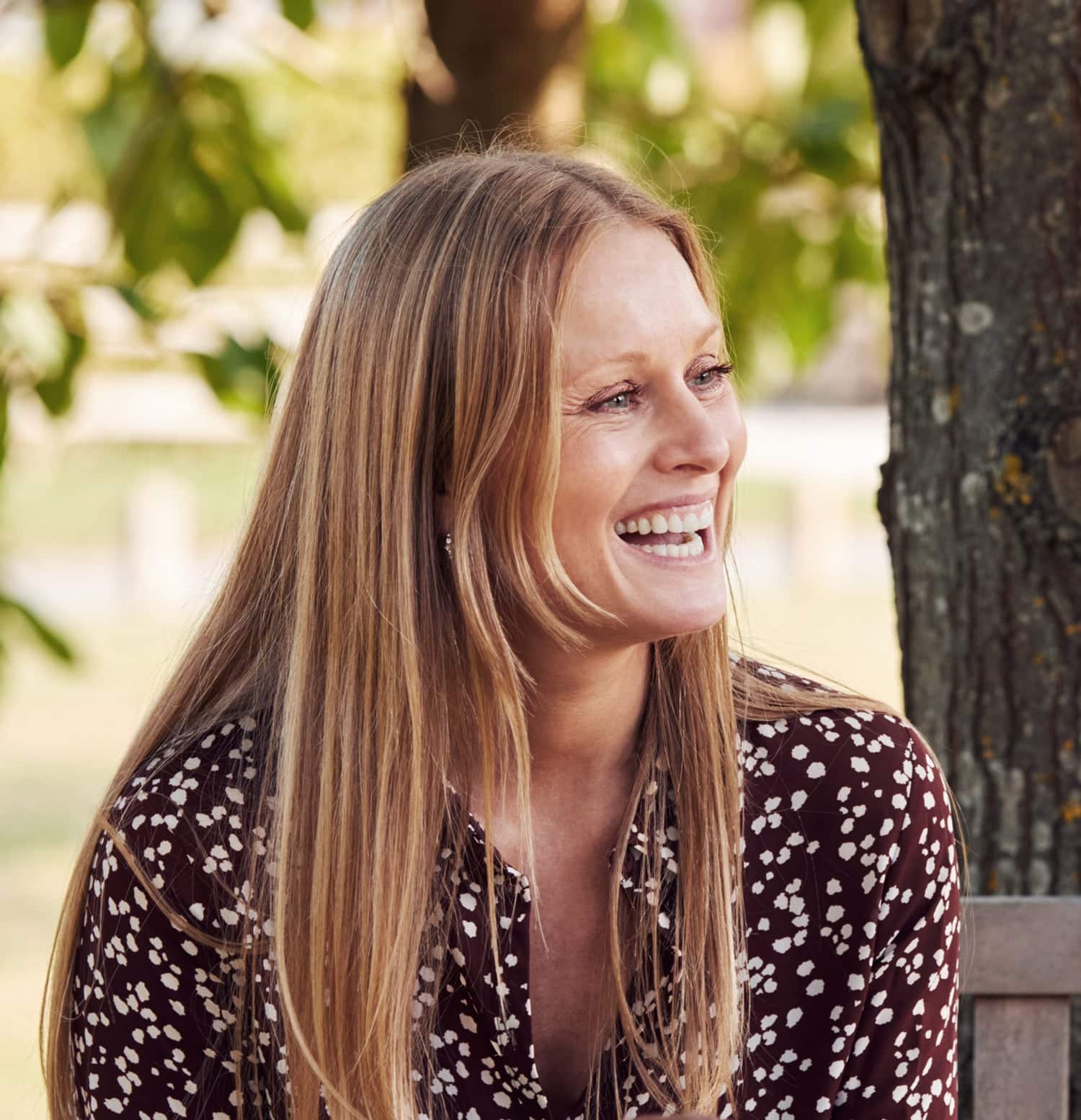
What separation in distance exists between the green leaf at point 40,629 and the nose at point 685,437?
1142 millimetres

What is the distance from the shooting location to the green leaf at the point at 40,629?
244cm

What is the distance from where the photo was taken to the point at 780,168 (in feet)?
10.7

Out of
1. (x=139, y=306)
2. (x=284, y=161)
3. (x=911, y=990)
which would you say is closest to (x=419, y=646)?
(x=911, y=990)

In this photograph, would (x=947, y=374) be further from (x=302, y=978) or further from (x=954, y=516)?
(x=302, y=978)

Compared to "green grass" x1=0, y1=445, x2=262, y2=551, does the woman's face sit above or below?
above

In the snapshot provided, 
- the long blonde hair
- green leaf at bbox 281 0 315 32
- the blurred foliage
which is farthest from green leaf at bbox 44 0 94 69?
the long blonde hair

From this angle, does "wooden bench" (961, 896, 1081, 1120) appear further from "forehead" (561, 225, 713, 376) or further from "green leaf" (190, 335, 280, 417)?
"green leaf" (190, 335, 280, 417)

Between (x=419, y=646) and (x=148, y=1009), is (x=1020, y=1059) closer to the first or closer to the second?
(x=419, y=646)

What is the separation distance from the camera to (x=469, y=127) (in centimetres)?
327

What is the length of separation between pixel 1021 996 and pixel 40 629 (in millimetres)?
1400

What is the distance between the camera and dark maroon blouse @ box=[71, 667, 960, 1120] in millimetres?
1737

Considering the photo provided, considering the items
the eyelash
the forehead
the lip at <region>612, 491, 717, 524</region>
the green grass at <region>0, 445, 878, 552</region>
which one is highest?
the forehead

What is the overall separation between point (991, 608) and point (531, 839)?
0.60 meters

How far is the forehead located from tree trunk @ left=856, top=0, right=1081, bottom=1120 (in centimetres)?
44
